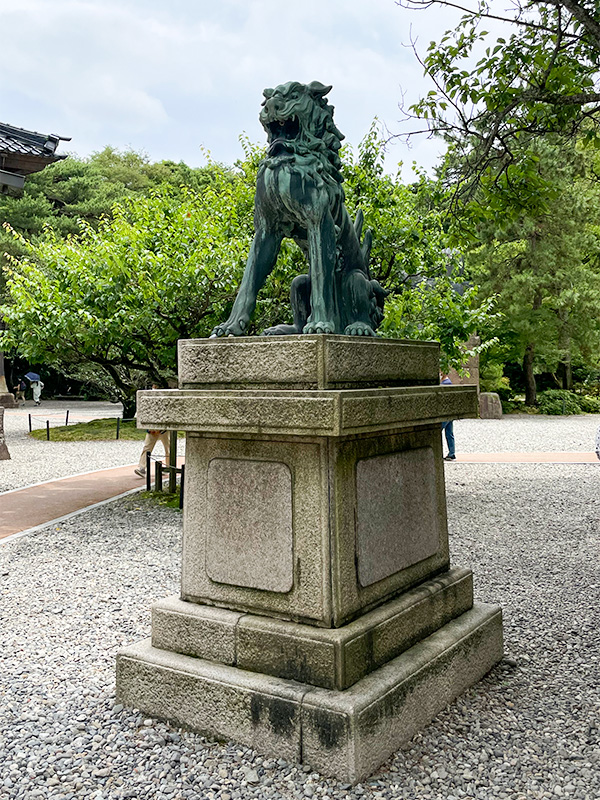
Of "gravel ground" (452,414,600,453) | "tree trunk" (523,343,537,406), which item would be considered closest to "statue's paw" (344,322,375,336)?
"gravel ground" (452,414,600,453)

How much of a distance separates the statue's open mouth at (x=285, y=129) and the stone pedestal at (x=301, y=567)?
1214 millimetres

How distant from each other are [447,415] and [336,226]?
4.26 ft

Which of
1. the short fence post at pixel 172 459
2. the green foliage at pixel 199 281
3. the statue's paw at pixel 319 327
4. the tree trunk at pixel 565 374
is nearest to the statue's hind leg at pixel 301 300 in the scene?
the statue's paw at pixel 319 327

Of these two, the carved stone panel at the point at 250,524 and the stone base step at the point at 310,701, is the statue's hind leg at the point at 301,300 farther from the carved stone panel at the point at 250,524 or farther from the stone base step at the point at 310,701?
the stone base step at the point at 310,701

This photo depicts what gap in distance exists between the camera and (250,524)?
3455 millimetres

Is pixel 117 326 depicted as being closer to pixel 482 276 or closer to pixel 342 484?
pixel 342 484

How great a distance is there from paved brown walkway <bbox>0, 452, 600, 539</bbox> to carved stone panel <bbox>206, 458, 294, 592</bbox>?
5.47 meters

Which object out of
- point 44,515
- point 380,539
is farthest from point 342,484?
point 44,515

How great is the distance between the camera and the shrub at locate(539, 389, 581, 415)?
87.5 feet

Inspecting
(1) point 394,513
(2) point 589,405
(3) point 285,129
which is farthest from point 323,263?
(2) point 589,405

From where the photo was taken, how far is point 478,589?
19.5ft

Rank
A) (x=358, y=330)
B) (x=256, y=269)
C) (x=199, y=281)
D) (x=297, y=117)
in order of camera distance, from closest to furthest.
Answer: (x=297, y=117)
(x=358, y=330)
(x=256, y=269)
(x=199, y=281)

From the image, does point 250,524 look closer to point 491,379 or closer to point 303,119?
point 303,119

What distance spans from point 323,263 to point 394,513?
1443mm
